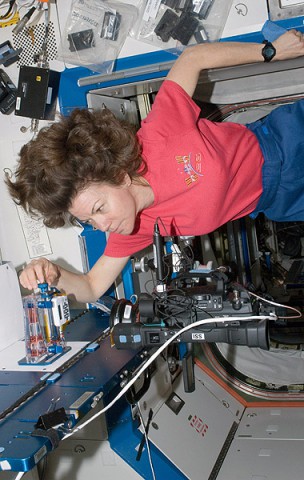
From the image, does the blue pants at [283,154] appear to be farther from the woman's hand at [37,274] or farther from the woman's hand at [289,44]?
the woman's hand at [37,274]

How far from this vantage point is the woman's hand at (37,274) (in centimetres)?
268

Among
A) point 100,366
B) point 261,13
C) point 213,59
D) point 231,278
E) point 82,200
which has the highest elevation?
point 261,13

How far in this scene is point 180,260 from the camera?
2.64 meters

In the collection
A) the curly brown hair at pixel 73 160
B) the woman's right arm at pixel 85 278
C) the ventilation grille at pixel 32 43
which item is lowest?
the woman's right arm at pixel 85 278

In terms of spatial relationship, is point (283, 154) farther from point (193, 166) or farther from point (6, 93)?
point (6, 93)

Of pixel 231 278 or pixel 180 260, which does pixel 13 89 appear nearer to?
pixel 180 260

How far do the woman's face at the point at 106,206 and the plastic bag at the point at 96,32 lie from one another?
98 cm

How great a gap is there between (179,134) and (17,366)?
4.51ft

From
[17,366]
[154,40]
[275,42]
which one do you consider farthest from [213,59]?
[17,366]

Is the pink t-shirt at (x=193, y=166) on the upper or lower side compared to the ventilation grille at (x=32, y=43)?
lower

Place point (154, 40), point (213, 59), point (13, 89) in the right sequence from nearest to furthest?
point (213, 59) → point (154, 40) → point (13, 89)

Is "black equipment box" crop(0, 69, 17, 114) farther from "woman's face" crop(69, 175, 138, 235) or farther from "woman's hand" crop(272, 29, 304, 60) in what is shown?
"woman's hand" crop(272, 29, 304, 60)

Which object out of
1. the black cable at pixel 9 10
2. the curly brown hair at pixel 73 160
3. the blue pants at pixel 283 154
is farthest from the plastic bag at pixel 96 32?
the blue pants at pixel 283 154

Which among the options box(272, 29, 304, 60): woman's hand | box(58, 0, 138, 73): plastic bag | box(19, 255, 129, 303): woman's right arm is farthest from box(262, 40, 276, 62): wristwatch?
box(19, 255, 129, 303): woman's right arm
